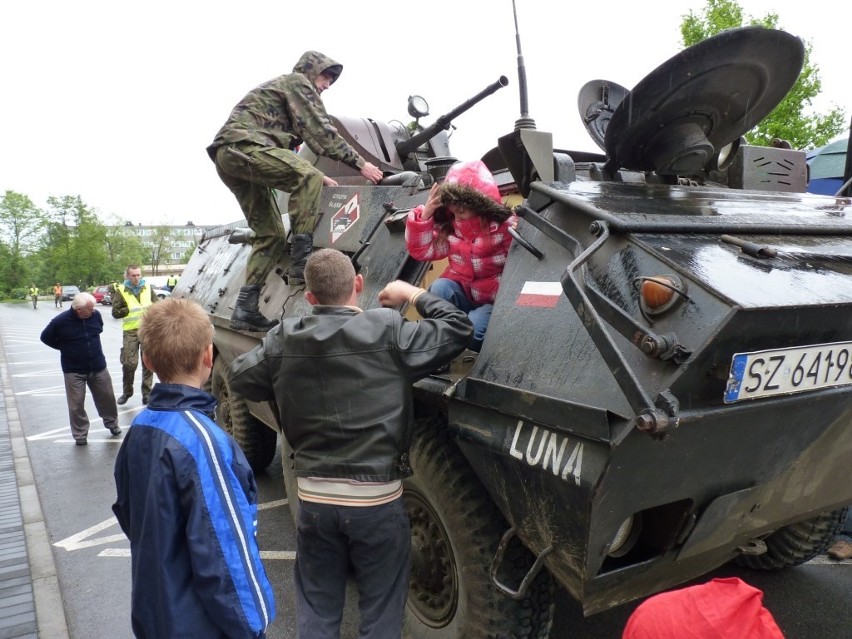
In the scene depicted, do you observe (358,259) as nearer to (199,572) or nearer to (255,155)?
(255,155)

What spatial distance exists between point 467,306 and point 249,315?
2.11m

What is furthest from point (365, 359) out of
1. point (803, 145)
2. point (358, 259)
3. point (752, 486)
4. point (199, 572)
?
point (803, 145)

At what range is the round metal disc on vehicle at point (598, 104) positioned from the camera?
4.23m

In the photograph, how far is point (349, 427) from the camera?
243 centimetres

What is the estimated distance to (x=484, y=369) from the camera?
240 cm

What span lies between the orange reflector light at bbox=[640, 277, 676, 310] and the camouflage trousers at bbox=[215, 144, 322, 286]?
2907 mm

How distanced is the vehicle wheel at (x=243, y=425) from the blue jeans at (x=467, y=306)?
9.15 feet

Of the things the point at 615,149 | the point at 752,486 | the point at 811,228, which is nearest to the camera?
the point at 752,486

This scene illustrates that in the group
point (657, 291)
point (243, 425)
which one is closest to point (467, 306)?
point (657, 291)

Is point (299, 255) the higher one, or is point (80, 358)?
point (299, 255)

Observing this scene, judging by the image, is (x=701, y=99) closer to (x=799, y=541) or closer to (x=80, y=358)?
(x=799, y=541)

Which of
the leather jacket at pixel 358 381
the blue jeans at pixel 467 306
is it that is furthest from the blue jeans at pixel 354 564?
the blue jeans at pixel 467 306

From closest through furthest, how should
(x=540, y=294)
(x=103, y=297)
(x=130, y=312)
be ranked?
1. (x=540, y=294)
2. (x=130, y=312)
3. (x=103, y=297)

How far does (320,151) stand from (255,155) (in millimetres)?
459
